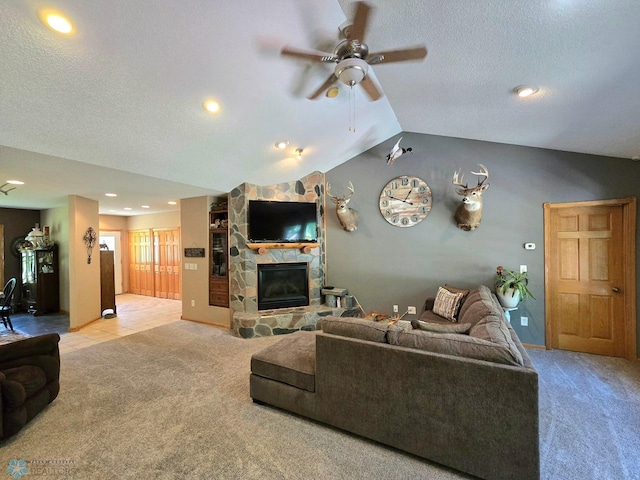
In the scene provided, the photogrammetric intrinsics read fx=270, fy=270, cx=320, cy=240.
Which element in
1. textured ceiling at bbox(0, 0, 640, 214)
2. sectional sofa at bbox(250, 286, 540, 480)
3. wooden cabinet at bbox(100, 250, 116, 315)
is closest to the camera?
sectional sofa at bbox(250, 286, 540, 480)

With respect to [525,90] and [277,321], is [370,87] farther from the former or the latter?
[277,321]

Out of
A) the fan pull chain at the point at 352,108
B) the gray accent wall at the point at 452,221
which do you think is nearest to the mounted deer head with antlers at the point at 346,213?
the gray accent wall at the point at 452,221

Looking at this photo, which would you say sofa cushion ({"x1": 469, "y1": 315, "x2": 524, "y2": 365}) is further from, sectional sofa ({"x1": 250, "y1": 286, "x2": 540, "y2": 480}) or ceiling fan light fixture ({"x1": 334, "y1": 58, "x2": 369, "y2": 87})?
ceiling fan light fixture ({"x1": 334, "y1": 58, "x2": 369, "y2": 87})

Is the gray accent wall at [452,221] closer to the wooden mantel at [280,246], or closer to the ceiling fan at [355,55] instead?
the wooden mantel at [280,246]

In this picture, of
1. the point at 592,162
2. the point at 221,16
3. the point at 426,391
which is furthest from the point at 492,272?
the point at 221,16

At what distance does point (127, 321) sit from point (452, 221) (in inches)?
256

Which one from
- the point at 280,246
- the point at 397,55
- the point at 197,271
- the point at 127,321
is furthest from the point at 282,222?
the point at 127,321

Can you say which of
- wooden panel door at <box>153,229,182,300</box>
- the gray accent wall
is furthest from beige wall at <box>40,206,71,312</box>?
the gray accent wall

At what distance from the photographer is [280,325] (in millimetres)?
4555

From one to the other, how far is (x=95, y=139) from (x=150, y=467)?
302 centimetres

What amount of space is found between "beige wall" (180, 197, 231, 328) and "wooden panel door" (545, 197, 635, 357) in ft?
17.7

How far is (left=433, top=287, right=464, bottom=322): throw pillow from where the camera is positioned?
3582 mm

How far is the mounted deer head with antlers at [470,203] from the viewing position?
3.84 meters

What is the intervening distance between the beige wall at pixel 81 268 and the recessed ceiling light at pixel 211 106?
4.03 m
